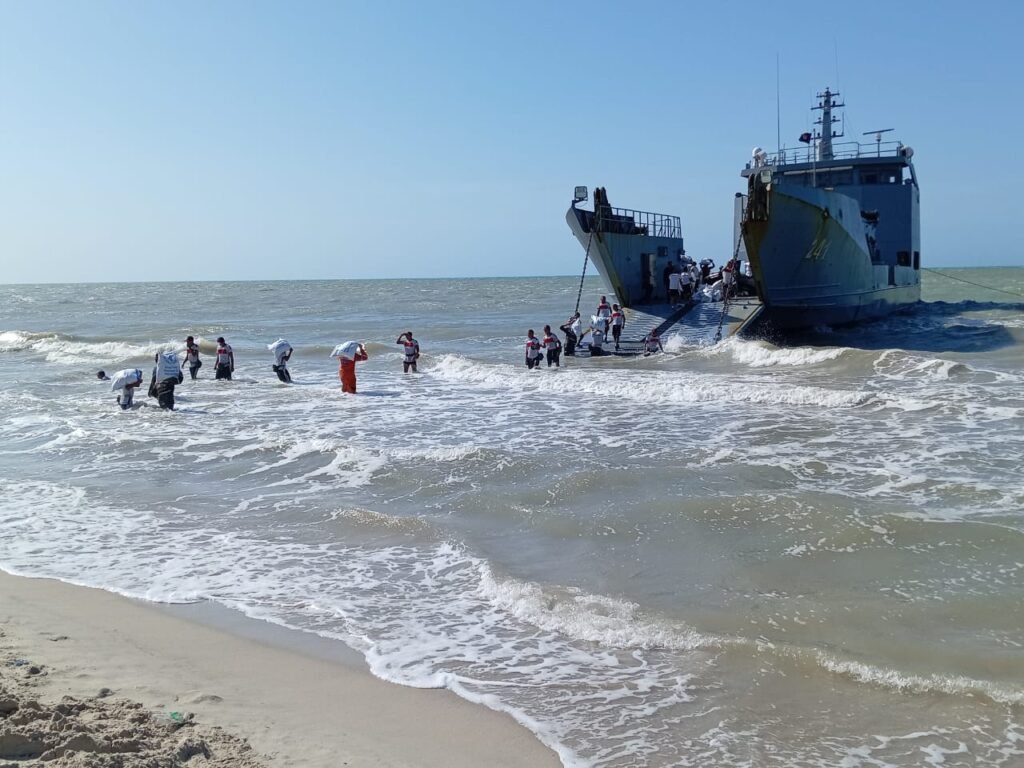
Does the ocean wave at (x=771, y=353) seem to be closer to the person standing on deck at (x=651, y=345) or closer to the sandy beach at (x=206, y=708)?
the person standing on deck at (x=651, y=345)

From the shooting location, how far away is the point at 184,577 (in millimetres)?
6488

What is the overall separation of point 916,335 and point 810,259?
6.19 m

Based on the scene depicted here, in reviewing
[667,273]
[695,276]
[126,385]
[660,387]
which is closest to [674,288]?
[667,273]

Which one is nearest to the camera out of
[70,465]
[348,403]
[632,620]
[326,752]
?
[326,752]

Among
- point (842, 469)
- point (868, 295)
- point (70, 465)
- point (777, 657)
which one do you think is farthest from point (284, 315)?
point (777, 657)

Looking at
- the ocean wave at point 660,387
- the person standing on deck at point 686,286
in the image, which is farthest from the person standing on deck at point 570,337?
the person standing on deck at point 686,286

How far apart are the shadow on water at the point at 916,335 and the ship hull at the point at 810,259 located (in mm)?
342

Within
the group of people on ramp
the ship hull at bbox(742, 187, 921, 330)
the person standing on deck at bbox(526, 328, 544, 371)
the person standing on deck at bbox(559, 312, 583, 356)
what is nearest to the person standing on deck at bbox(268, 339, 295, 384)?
the person standing on deck at bbox(526, 328, 544, 371)

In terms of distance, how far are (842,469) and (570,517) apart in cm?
347

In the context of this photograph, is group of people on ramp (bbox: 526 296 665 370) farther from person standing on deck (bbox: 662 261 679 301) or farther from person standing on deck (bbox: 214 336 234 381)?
person standing on deck (bbox: 214 336 234 381)

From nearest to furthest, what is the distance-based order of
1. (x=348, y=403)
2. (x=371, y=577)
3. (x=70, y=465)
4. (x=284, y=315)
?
(x=371, y=577) < (x=70, y=465) < (x=348, y=403) < (x=284, y=315)

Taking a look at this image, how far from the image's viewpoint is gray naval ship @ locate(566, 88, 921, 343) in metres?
20.0

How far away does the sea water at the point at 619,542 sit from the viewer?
4.39 metres

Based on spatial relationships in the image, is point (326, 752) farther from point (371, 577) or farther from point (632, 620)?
point (371, 577)
